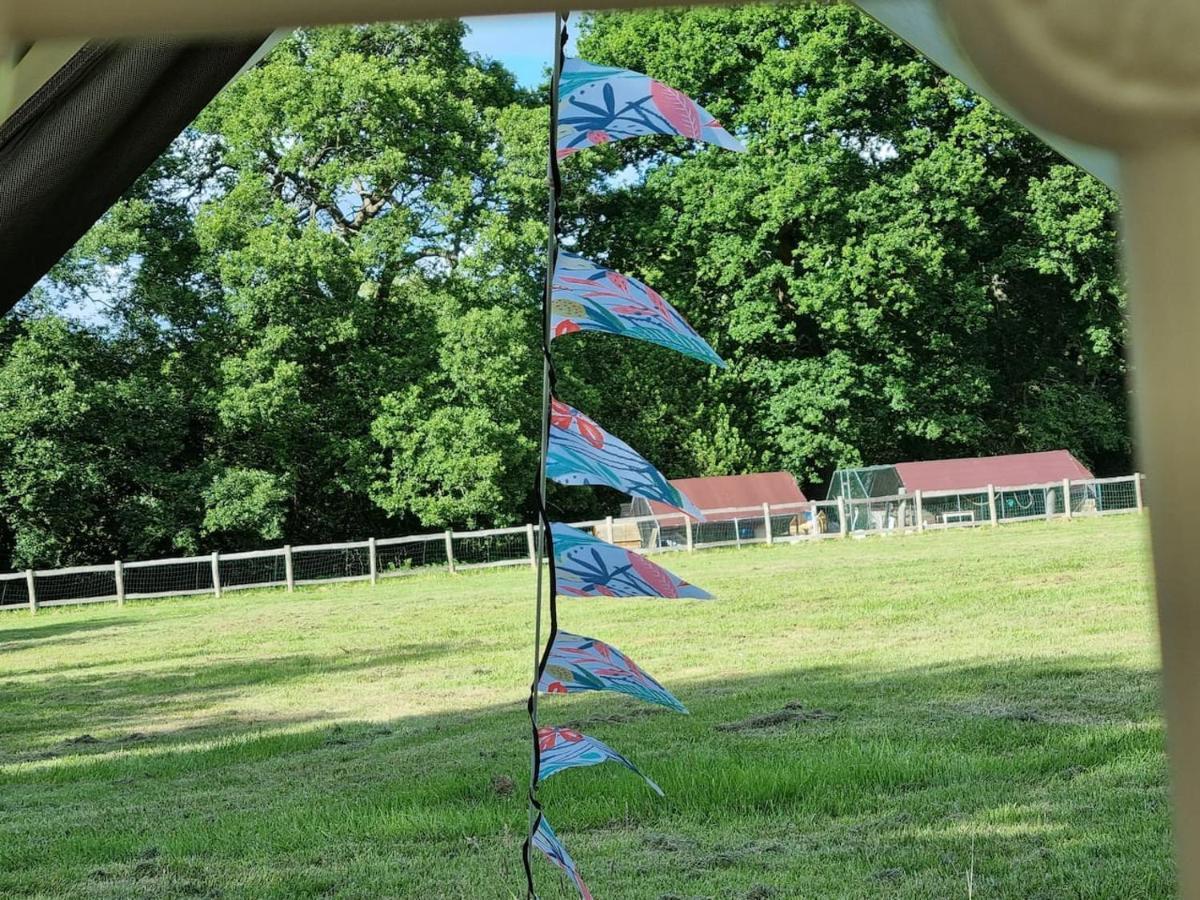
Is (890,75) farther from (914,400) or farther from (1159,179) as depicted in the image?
(1159,179)

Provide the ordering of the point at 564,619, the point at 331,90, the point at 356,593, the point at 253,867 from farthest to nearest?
1. the point at 331,90
2. the point at 356,593
3. the point at 564,619
4. the point at 253,867

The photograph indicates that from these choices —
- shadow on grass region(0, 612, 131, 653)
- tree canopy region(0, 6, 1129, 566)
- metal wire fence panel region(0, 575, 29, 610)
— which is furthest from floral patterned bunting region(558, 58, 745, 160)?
→ tree canopy region(0, 6, 1129, 566)

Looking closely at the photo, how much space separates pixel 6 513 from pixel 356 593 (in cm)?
527

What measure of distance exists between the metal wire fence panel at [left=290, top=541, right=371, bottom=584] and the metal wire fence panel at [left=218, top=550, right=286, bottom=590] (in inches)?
1.7

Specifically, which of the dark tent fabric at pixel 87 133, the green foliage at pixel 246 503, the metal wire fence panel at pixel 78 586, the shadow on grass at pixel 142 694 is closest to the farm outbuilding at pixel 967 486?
the green foliage at pixel 246 503

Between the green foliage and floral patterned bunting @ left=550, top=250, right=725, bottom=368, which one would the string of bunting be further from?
the green foliage

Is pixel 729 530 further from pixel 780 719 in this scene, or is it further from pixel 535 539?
pixel 780 719

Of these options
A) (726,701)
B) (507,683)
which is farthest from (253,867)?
(507,683)

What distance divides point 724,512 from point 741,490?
1.53 metres

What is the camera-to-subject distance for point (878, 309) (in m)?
16.2

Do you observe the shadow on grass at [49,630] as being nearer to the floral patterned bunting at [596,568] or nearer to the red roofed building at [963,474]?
the floral patterned bunting at [596,568]

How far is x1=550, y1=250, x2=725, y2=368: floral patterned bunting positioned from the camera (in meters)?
1.48

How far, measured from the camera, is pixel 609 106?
1.54 meters

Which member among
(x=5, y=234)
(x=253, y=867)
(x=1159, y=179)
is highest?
(x=5, y=234)
